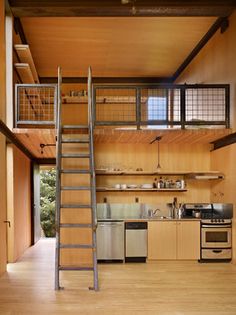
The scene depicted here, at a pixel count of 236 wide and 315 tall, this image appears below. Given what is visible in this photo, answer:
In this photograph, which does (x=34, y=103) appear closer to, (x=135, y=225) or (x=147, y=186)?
(x=147, y=186)

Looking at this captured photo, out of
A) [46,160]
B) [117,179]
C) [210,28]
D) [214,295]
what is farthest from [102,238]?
[210,28]

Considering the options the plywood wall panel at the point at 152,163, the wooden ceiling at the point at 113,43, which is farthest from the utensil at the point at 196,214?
the wooden ceiling at the point at 113,43

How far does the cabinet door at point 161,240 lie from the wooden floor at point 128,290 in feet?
0.72

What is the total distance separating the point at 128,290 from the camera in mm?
4688

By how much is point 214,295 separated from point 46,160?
6715 millimetres

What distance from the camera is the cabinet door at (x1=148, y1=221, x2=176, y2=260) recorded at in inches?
259

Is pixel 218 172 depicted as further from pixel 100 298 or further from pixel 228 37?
pixel 100 298

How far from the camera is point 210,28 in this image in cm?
708

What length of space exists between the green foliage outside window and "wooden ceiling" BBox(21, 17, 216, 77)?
6.86m

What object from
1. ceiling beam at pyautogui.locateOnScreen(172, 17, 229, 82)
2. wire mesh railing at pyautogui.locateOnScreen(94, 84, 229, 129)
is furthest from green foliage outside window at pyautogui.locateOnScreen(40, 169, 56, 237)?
ceiling beam at pyautogui.locateOnScreen(172, 17, 229, 82)

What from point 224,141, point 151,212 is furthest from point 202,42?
point 151,212

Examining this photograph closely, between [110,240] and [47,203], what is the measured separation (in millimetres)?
9494

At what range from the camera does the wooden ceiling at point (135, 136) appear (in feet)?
20.3

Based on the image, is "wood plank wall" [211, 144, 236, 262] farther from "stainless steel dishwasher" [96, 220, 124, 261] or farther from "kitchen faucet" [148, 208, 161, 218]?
"stainless steel dishwasher" [96, 220, 124, 261]
